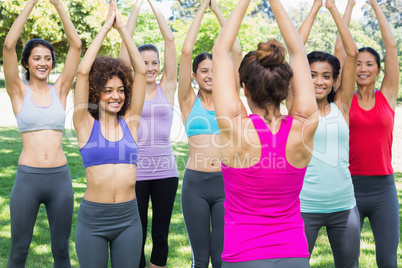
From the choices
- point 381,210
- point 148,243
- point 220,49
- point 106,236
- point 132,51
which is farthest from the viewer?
point 148,243

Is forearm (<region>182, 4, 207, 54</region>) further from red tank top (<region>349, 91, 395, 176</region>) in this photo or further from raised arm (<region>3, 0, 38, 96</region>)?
red tank top (<region>349, 91, 395, 176</region>)

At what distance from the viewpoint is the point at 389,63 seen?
12.7ft

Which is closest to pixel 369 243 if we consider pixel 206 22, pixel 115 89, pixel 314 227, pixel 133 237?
pixel 314 227

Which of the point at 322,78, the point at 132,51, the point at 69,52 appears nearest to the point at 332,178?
the point at 322,78

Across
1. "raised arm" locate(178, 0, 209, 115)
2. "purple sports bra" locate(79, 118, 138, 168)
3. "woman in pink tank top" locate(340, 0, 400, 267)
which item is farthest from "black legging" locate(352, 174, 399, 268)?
"purple sports bra" locate(79, 118, 138, 168)

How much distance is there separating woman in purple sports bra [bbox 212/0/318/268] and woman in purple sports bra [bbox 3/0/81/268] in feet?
6.87

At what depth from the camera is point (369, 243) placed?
18.3ft

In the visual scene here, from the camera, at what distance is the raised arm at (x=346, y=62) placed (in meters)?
3.40

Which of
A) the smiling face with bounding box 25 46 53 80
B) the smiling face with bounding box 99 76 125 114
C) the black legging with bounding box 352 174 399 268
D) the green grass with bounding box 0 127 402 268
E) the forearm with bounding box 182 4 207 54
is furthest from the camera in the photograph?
the green grass with bounding box 0 127 402 268

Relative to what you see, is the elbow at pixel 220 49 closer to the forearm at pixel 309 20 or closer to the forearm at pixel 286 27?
the forearm at pixel 286 27

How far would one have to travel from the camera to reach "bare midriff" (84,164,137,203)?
318 cm

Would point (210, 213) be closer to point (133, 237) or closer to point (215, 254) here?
point (215, 254)

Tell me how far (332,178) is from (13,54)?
116 inches

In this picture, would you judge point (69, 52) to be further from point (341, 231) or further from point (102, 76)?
point (341, 231)
